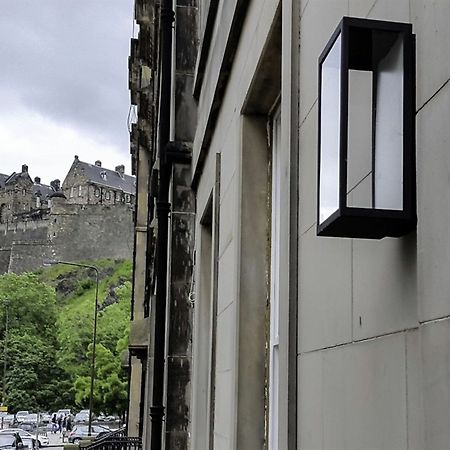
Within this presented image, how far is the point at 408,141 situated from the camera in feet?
5.72

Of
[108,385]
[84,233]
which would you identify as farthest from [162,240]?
[84,233]

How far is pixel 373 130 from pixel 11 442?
141 ft

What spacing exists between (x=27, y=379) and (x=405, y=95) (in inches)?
4041

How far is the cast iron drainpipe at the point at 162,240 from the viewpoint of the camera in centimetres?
809

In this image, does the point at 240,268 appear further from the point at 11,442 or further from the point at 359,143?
the point at 11,442

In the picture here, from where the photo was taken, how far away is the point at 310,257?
2.71 meters

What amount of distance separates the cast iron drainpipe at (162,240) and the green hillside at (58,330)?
2496 inches

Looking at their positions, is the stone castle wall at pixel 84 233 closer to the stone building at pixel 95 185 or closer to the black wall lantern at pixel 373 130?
the stone building at pixel 95 185

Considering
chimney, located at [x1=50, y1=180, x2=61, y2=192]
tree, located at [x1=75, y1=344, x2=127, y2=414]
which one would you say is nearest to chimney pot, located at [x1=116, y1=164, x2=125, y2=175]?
chimney, located at [x1=50, y1=180, x2=61, y2=192]

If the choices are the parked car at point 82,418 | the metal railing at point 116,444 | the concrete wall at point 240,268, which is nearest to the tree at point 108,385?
the parked car at point 82,418

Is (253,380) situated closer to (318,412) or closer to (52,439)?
(318,412)

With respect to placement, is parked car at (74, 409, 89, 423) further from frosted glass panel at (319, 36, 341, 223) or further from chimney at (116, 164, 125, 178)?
frosted glass panel at (319, 36, 341, 223)

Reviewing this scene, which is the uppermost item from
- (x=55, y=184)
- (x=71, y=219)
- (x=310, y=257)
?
(x=55, y=184)

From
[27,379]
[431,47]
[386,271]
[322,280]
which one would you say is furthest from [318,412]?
[27,379]
